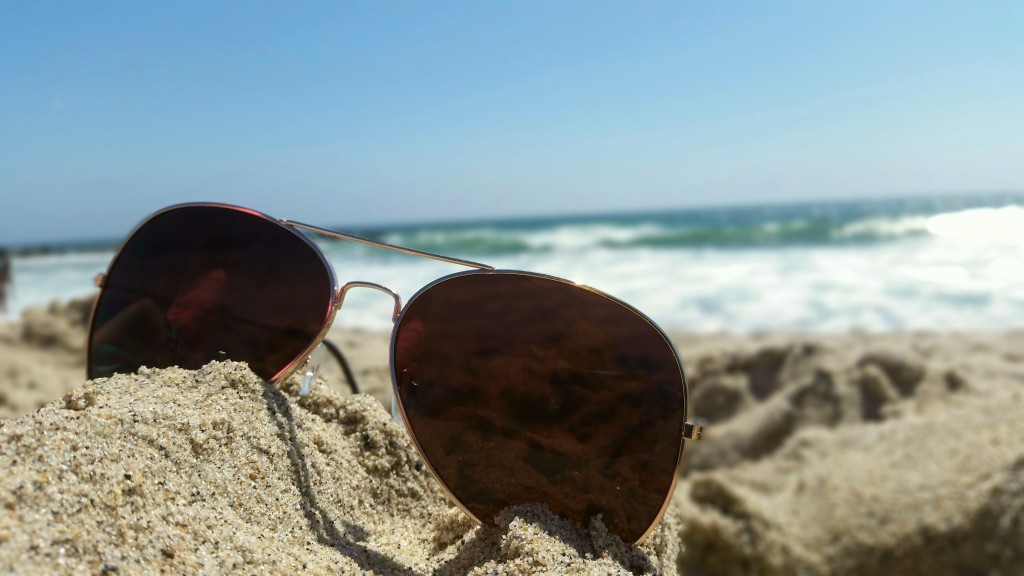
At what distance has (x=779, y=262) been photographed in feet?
42.8

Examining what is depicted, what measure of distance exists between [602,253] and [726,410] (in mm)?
14084

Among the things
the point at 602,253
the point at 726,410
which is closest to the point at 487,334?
the point at 726,410

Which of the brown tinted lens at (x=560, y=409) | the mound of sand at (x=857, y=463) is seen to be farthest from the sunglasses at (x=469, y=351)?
the mound of sand at (x=857, y=463)

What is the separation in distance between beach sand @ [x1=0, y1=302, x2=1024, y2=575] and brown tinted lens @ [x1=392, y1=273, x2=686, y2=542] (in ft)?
0.22

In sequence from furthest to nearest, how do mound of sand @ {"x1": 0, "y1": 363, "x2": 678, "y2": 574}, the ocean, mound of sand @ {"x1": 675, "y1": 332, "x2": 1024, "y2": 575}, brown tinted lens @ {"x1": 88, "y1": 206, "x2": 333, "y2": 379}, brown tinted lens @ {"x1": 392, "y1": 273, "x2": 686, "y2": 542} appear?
the ocean
mound of sand @ {"x1": 675, "y1": 332, "x2": 1024, "y2": 575}
brown tinted lens @ {"x1": 88, "y1": 206, "x2": 333, "y2": 379}
brown tinted lens @ {"x1": 392, "y1": 273, "x2": 686, "y2": 542}
mound of sand @ {"x1": 0, "y1": 363, "x2": 678, "y2": 574}

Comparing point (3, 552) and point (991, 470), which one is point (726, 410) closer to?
point (991, 470)

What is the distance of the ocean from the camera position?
7.27 meters

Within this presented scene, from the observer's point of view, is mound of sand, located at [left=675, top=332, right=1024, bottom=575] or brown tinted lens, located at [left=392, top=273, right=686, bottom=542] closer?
brown tinted lens, located at [left=392, top=273, right=686, bottom=542]

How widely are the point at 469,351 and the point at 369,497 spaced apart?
0.31 m

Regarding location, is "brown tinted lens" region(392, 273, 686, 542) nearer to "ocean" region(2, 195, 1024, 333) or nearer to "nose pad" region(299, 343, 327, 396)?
"nose pad" region(299, 343, 327, 396)

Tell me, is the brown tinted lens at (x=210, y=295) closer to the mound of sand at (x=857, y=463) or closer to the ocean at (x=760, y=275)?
the mound of sand at (x=857, y=463)

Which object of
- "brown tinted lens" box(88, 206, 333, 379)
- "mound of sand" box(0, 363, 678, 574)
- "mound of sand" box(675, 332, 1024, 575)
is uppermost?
"brown tinted lens" box(88, 206, 333, 379)

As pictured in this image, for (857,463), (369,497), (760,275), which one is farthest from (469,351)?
(760,275)

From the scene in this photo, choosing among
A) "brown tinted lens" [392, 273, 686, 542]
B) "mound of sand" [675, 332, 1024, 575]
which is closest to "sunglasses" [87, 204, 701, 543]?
"brown tinted lens" [392, 273, 686, 542]
